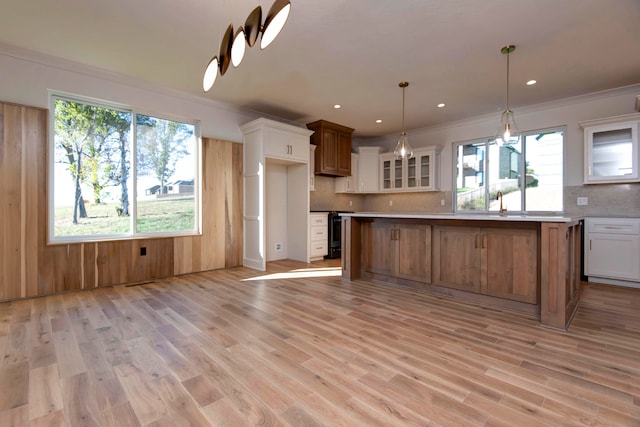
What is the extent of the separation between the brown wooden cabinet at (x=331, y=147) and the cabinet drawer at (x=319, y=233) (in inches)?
44.8

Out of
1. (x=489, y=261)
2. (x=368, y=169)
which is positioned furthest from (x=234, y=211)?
(x=489, y=261)

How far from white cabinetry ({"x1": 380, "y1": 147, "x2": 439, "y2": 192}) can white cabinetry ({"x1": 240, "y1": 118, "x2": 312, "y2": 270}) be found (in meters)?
2.19

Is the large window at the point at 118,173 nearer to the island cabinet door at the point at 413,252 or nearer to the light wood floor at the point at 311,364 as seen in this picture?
the light wood floor at the point at 311,364

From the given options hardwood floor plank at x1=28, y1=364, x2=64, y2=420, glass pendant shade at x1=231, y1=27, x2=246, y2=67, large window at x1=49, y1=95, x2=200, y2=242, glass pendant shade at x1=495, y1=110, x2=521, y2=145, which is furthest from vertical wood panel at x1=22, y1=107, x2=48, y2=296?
glass pendant shade at x1=495, y1=110, x2=521, y2=145

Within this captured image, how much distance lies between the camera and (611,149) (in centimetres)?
412

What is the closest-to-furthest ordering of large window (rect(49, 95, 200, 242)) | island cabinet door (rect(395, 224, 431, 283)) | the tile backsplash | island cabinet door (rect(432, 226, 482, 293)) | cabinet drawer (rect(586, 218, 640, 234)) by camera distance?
1. island cabinet door (rect(432, 226, 482, 293))
2. island cabinet door (rect(395, 224, 431, 283))
3. large window (rect(49, 95, 200, 242))
4. cabinet drawer (rect(586, 218, 640, 234))
5. the tile backsplash

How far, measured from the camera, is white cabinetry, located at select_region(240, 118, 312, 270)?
4805mm

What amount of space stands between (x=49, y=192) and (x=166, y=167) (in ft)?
4.52

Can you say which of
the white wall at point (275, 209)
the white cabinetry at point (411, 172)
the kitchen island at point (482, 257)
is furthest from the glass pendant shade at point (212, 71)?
→ the white cabinetry at point (411, 172)

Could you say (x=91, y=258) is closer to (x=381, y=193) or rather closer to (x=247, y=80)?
(x=247, y=80)

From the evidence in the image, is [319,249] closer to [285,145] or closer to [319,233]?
[319,233]

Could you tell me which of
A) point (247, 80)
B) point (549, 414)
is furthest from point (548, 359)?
point (247, 80)

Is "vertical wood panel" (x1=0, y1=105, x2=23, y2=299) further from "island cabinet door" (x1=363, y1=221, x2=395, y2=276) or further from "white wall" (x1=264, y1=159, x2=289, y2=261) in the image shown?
"island cabinet door" (x1=363, y1=221, x2=395, y2=276)

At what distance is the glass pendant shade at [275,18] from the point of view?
166 centimetres
